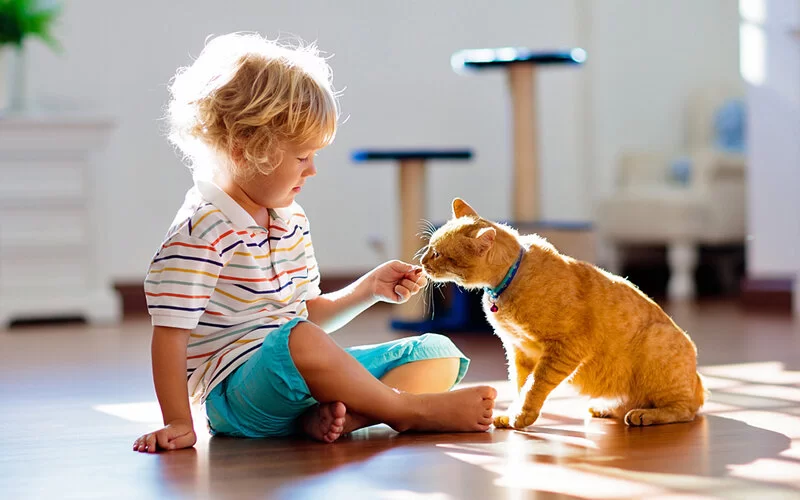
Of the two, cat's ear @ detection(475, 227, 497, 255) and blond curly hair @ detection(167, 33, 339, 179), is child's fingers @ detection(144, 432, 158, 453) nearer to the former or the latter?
blond curly hair @ detection(167, 33, 339, 179)

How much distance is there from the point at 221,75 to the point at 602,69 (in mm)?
3943

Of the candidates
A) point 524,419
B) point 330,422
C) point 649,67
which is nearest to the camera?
point 330,422

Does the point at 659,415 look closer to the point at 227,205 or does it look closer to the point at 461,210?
the point at 461,210

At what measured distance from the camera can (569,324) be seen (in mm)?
1739

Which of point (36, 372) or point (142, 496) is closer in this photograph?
point (142, 496)

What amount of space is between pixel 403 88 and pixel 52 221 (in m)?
1.80

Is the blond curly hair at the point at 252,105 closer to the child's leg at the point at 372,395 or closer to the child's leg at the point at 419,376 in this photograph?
the child's leg at the point at 372,395

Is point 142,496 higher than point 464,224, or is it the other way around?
point 464,224

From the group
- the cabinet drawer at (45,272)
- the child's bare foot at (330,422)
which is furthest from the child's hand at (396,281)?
the cabinet drawer at (45,272)

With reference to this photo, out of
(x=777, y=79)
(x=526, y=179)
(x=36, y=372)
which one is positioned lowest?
(x=36, y=372)

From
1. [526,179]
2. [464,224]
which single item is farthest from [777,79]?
[464,224]

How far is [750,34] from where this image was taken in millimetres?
4254

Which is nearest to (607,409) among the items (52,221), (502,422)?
(502,422)

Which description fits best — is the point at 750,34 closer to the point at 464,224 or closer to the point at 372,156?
the point at 372,156
